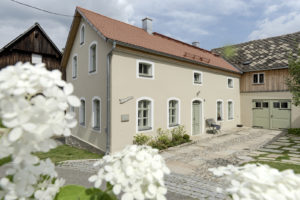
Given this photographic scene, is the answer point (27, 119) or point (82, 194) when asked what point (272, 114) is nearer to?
point (82, 194)

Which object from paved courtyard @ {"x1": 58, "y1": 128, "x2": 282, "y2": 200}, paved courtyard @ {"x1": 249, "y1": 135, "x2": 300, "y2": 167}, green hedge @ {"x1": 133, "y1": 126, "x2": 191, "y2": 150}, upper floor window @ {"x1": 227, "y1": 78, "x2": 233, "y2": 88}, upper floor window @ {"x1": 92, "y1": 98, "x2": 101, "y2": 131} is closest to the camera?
paved courtyard @ {"x1": 58, "y1": 128, "x2": 282, "y2": 200}

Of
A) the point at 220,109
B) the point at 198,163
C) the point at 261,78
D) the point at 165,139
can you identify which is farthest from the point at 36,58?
the point at 261,78

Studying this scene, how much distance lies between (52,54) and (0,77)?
2086cm

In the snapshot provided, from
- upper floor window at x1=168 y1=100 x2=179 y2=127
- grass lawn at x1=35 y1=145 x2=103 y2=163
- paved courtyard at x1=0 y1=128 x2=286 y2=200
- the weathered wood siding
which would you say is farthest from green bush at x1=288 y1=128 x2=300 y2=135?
grass lawn at x1=35 y1=145 x2=103 y2=163

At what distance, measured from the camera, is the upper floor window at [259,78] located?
1674 centimetres

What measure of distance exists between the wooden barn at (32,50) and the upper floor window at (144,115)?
986 centimetres

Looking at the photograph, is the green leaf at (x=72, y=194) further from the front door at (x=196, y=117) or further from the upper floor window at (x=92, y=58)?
the front door at (x=196, y=117)

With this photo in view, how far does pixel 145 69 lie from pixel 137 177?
31.6ft

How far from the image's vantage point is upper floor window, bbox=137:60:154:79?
9.81 metres

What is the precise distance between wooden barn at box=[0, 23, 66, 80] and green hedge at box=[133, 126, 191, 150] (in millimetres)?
10913

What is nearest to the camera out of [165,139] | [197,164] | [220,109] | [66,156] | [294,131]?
[197,164]

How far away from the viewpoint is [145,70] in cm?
1028

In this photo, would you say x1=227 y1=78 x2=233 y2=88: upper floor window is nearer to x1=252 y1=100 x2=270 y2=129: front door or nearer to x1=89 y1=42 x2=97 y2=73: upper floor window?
x1=252 y1=100 x2=270 y2=129: front door

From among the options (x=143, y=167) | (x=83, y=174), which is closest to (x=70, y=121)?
(x=143, y=167)
